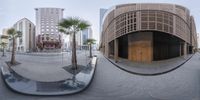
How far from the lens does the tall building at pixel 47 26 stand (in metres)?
7.10

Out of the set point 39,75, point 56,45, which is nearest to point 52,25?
point 56,45

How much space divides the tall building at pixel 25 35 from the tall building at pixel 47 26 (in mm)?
322

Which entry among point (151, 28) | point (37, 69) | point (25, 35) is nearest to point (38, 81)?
point (37, 69)

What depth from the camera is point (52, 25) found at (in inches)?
322

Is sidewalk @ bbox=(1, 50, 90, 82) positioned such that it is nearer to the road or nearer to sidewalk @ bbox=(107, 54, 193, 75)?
the road

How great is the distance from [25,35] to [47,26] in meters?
1.05

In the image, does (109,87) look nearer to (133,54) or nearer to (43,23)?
(43,23)

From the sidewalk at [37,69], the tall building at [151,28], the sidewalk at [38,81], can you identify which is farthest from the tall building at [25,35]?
the tall building at [151,28]

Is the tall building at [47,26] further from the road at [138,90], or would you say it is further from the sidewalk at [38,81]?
the road at [138,90]

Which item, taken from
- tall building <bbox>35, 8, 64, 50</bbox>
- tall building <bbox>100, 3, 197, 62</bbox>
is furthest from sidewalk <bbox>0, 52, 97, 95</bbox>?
tall building <bbox>100, 3, 197, 62</bbox>

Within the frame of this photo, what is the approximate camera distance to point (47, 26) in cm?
762

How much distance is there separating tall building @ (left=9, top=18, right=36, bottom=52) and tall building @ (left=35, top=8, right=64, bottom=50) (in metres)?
0.32

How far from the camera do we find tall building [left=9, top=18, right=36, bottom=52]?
716 centimetres

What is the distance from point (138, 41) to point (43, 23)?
5436mm
